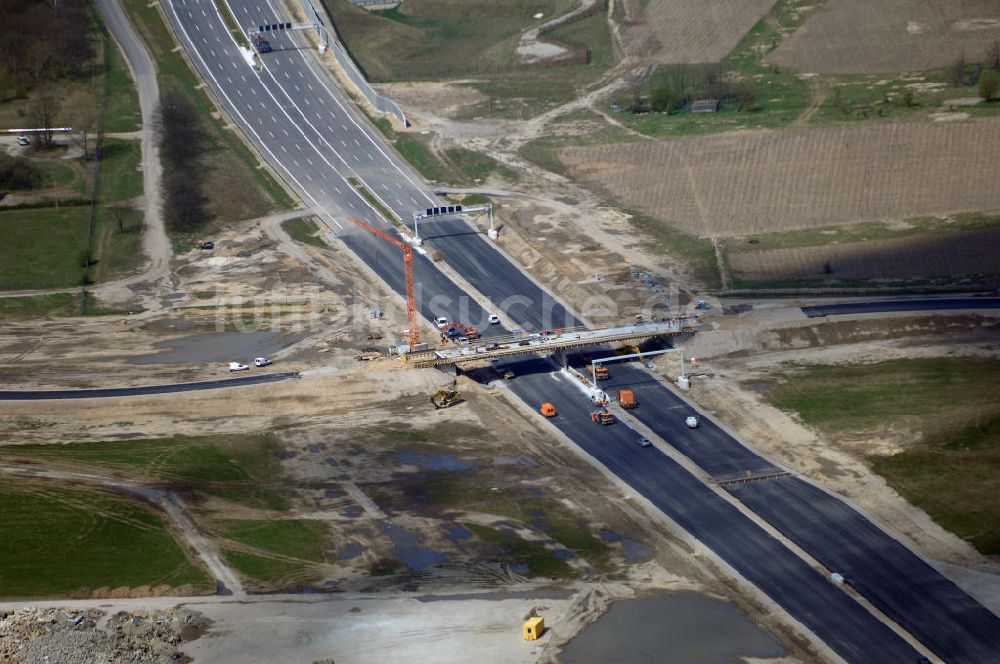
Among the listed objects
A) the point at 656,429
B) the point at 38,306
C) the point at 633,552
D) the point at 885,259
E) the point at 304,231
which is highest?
the point at 304,231

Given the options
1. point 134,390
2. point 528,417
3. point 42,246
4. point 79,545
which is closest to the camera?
point 79,545

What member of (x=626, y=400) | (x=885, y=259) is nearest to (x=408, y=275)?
(x=626, y=400)

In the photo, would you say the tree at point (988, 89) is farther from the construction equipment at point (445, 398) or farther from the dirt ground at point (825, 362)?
the construction equipment at point (445, 398)

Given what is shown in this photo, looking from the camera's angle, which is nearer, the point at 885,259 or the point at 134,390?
the point at 134,390

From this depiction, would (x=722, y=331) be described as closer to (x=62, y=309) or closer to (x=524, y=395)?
(x=524, y=395)

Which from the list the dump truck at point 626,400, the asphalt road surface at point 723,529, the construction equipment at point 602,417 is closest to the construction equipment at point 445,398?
the asphalt road surface at point 723,529

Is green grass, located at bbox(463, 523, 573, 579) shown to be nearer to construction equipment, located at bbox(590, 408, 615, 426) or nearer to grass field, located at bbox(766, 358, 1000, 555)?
construction equipment, located at bbox(590, 408, 615, 426)

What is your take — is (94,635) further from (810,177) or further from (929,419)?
(810,177)

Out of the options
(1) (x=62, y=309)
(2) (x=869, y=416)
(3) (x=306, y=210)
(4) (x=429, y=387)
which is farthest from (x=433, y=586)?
(3) (x=306, y=210)
